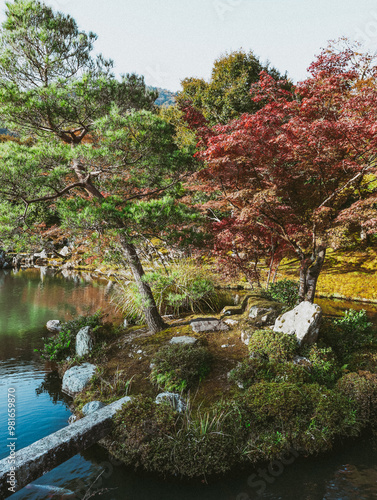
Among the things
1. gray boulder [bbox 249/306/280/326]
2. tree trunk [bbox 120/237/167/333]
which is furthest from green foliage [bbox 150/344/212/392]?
gray boulder [bbox 249/306/280/326]

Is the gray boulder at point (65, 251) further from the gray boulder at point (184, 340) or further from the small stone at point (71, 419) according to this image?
the small stone at point (71, 419)

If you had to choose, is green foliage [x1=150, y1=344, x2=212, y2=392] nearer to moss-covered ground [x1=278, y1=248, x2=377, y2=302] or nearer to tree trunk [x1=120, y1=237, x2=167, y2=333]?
tree trunk [x1=120, y1=237, x2=167, y2=333]

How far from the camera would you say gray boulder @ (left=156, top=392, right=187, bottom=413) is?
3.93 meters

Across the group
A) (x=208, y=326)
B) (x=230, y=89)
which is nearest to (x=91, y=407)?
(x=208, y=326)

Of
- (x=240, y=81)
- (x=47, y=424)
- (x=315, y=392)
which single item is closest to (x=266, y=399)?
(x=315, y=392)

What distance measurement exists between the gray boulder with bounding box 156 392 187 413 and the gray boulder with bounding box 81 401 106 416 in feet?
3.12

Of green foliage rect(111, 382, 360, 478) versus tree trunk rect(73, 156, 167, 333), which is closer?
green foliage rect(111, 382, 360, 478)

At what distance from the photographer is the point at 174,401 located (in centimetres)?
402

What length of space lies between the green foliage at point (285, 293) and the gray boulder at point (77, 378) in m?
4.65

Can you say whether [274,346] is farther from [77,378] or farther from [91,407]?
[77,378]

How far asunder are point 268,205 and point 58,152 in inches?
180

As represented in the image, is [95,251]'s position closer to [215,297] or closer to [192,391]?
[215,297]

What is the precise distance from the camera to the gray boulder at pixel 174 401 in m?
3.93

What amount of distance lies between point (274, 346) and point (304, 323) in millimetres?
735
